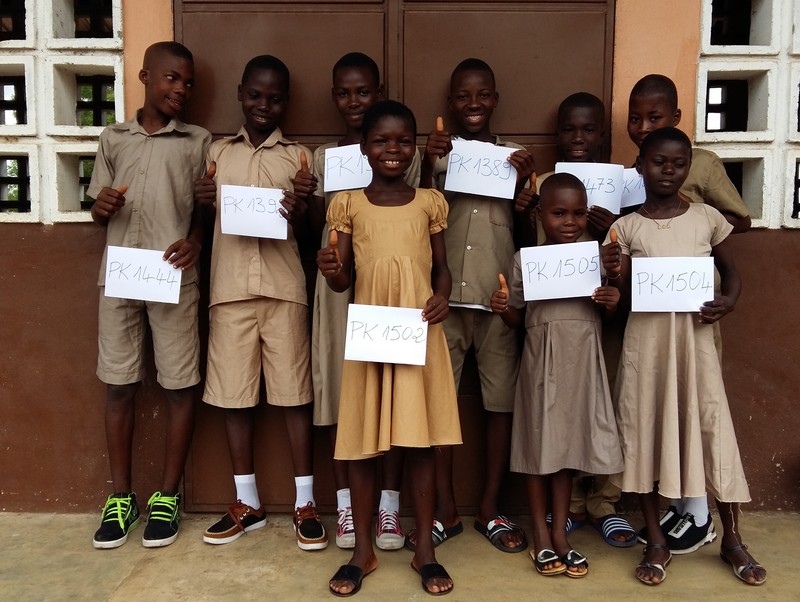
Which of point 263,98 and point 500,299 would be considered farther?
point 263,98

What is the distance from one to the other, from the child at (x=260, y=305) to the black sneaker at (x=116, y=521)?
0.34m

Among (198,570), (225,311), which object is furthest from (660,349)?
(198,570)

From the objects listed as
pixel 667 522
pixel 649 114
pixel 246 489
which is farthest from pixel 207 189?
pixel 667 522

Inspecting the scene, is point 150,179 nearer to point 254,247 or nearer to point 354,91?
point 254,247

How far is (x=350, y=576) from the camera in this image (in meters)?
2.38

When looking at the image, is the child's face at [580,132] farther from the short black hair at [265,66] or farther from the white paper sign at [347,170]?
the short black hair at [265,66]

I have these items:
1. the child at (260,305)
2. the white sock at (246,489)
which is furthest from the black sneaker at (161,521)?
the white sock at (246,489)

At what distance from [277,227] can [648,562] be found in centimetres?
189

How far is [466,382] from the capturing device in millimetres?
3037

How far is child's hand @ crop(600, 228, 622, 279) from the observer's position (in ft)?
7.75

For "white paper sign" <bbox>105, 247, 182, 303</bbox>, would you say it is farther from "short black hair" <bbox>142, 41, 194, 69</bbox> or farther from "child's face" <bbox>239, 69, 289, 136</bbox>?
"short black hair" <bbox>142, 41, 194, 69</bbox>

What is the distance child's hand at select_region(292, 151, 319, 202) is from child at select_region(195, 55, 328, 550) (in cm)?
11

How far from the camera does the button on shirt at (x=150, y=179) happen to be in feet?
9.09

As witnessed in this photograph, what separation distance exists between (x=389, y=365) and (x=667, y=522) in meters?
1.42
